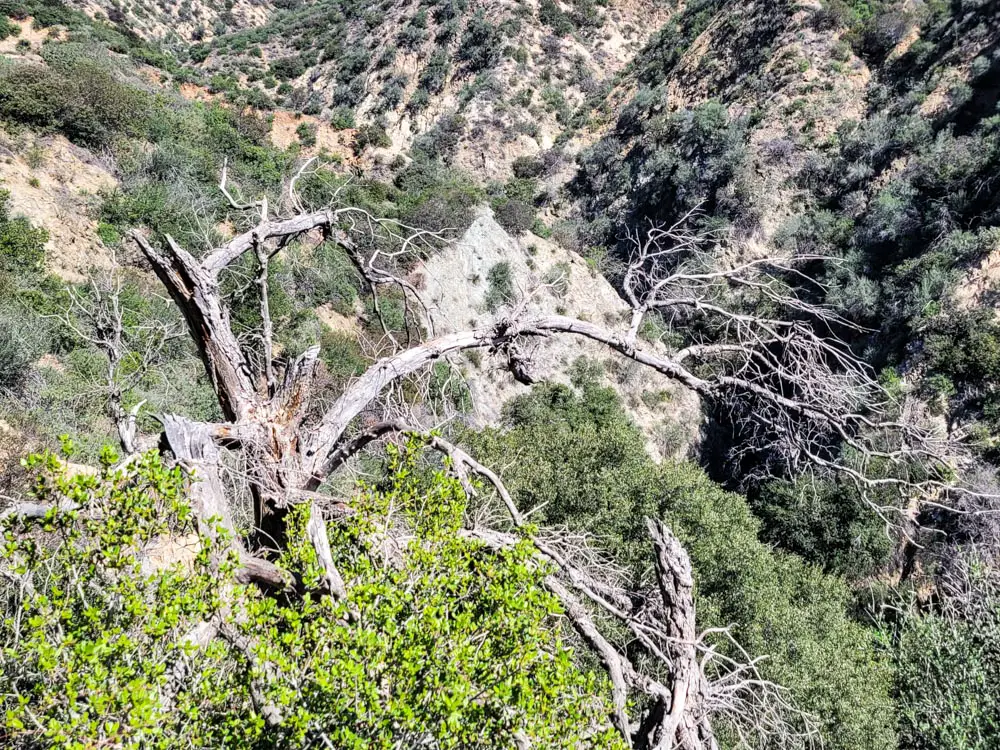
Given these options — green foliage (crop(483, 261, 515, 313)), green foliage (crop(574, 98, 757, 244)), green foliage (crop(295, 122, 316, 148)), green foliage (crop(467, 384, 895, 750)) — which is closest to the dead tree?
green foliage (crop(467, 384, 895, 750))

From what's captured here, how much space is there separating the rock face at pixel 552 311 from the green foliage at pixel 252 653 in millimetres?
17515

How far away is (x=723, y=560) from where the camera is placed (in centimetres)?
1146

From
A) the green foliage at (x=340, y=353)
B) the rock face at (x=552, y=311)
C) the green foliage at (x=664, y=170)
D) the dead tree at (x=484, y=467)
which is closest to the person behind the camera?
the dead tree at (x=484, y=467)

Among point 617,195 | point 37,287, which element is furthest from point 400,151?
point 37,287

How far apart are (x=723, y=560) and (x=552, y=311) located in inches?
482

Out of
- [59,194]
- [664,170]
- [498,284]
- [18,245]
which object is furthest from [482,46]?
[18,245]

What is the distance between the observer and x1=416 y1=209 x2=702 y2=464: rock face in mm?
21547

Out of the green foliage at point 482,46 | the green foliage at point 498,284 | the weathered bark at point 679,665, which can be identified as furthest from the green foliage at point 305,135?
the weathered bark at point 679,665

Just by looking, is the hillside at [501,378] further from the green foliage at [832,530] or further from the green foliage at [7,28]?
the green foliage at [7,28]

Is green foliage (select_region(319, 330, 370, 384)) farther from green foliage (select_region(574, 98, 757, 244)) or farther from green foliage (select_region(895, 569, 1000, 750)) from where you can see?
green foliage (select_region(574, 98, 757, 244))

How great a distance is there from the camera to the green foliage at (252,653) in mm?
2223

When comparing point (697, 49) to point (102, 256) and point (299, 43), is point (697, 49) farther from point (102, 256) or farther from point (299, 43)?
point (102, 256)

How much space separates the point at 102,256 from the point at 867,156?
103 feet

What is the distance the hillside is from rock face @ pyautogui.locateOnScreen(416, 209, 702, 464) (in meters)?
0.18
